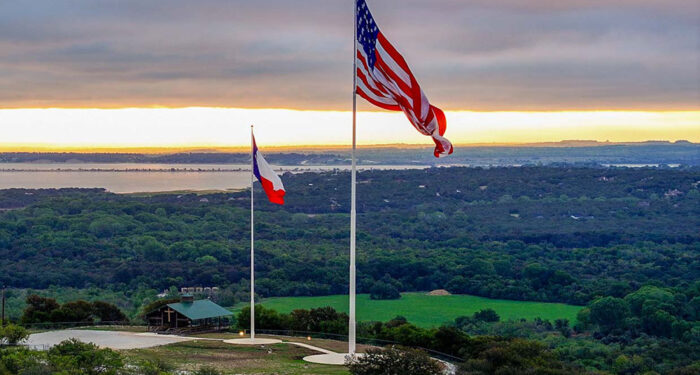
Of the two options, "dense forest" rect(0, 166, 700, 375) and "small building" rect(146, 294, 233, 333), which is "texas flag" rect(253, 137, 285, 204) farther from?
"small building" rect(146, 294, 233, 333)

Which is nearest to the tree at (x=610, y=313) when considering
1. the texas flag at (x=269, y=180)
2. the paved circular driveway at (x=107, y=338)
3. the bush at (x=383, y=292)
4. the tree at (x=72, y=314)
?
the bush at (x=383, y=292)

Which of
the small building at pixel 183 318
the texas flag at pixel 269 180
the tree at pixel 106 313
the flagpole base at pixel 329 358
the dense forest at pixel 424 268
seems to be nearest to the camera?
the flagpole base at pixel 329 358

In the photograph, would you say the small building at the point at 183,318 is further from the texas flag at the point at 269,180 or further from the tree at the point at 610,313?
the tree at the point at 610,313

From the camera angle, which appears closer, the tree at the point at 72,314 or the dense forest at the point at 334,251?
the tree at the point at 72,314

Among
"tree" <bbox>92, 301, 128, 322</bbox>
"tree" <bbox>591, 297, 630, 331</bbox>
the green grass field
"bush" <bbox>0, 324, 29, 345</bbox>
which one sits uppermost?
"bush" <bbox>0, 324, 29, 345</bbox>

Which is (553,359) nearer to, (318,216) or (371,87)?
(371,87)

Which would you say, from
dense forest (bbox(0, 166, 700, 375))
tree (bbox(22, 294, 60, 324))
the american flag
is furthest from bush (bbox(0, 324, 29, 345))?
the american flag
